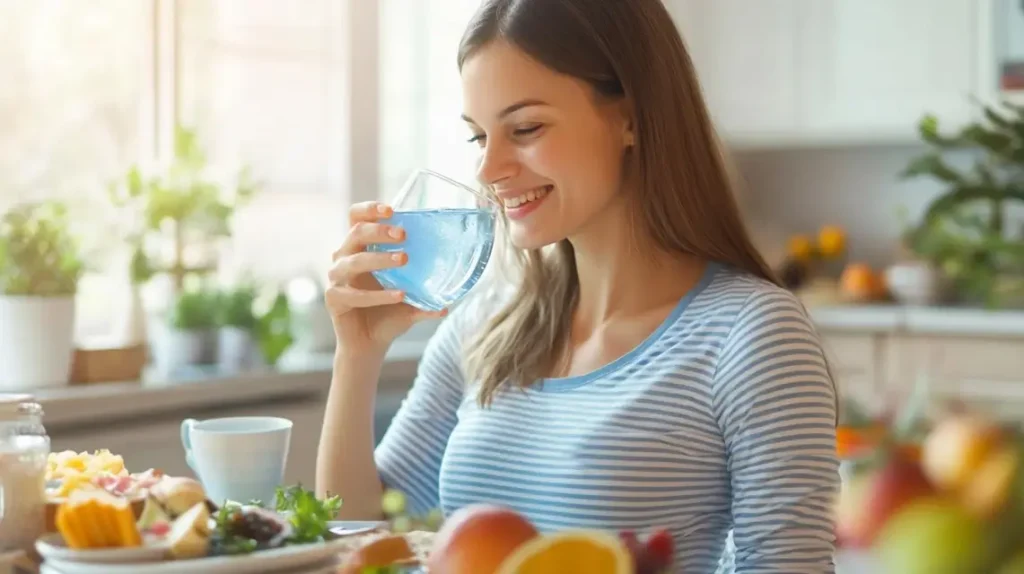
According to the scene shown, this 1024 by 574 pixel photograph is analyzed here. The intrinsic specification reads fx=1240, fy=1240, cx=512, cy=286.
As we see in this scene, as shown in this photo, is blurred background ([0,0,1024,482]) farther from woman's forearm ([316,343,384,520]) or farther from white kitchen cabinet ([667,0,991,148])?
woman's forearm ([316,343,384,520])

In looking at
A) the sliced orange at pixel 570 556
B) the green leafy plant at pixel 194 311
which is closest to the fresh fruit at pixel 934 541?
the sliced orange at pixel 570 556

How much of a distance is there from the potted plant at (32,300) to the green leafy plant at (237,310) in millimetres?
398

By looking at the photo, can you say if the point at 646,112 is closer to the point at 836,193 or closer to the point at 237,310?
the point at 237,310

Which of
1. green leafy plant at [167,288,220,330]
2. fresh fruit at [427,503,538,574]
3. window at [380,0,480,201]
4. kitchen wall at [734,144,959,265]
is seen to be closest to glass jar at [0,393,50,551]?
fresh fruit at [427,503,538,574]

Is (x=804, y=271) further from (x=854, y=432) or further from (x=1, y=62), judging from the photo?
(x=854, y=432)

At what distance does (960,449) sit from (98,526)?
21.5 inches

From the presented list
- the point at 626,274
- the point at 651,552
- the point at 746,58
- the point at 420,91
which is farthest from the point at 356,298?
the point at 746,58

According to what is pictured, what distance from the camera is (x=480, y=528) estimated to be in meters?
0.72

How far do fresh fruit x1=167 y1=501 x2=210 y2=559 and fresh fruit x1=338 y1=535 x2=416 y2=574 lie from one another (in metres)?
0.10

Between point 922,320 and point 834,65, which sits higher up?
point 834,65

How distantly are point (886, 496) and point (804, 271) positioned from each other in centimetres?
355

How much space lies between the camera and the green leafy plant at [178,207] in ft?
8.40

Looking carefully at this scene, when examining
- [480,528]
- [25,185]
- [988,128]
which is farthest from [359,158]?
[480,528]

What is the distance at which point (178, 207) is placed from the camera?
2.60 m
